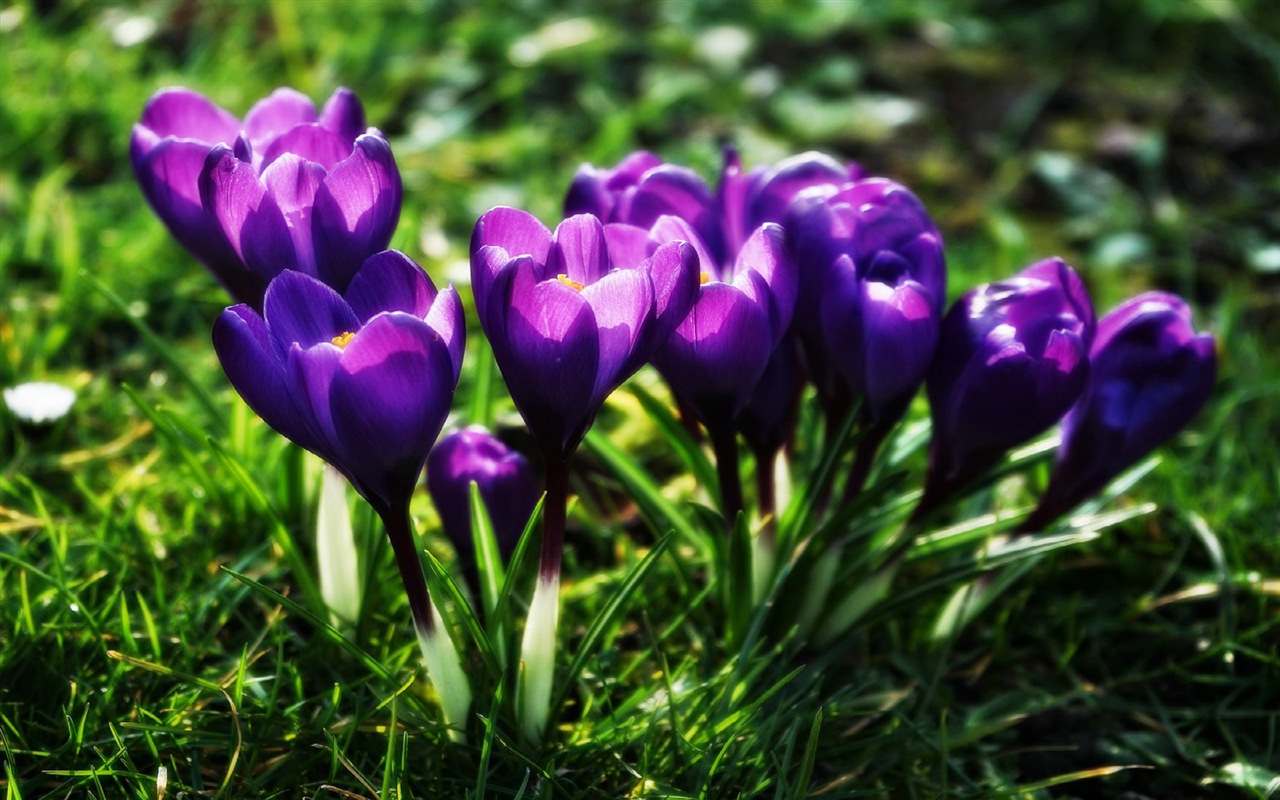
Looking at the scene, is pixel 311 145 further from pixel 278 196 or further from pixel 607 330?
pixel 607 330

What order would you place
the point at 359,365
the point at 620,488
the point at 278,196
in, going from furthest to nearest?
the point at 620,488
the point at 278,196
the point at 359,365

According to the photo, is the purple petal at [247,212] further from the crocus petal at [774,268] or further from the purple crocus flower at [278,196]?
the crocus petal at [774,268]

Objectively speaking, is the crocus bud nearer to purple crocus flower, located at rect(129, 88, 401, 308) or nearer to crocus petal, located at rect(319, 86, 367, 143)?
purple crocus flower, located at rect(129, 88, 401, 308)

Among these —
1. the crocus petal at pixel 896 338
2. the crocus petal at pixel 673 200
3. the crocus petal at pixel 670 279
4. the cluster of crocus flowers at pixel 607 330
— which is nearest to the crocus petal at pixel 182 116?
the cluster of crocus flowers at pixel 607 330

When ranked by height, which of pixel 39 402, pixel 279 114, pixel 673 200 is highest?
pixel 279 114

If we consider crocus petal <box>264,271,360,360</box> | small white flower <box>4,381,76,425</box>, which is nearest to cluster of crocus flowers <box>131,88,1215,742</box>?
crocus petal <box>264,271,360,360</box>

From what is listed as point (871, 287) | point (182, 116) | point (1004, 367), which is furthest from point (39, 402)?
point (1004, 367)
